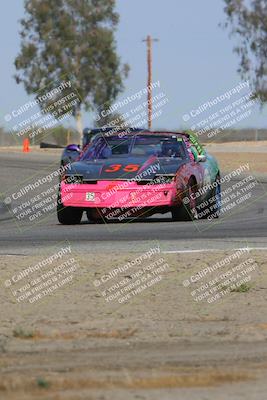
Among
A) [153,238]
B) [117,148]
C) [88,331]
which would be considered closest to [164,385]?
[88,331]

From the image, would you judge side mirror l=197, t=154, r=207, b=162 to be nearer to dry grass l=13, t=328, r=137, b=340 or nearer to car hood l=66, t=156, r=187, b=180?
car hood l=66, t=156, r=187, b=180

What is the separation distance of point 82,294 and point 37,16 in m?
76.2

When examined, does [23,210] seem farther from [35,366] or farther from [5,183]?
[35,366]

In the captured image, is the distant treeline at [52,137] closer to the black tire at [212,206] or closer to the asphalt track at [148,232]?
the asphalt track at [148,232]

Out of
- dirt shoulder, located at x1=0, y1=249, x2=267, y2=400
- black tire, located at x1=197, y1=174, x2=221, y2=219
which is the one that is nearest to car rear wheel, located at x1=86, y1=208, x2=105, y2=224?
black tire, located at x1=197, y1=174, x2=221, y2=219

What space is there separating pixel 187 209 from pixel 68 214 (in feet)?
6.29

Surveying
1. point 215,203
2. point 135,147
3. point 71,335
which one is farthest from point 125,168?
point 71,335

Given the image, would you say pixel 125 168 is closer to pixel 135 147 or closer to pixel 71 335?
pixel 135 147

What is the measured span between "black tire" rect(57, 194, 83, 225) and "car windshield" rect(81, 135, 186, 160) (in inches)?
34.5

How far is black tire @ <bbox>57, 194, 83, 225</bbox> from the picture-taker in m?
18.2

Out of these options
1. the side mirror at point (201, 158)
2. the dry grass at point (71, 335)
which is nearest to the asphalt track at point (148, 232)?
the side mirror at point (201, 158)

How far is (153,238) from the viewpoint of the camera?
15.8m

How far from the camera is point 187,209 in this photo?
18.0 m

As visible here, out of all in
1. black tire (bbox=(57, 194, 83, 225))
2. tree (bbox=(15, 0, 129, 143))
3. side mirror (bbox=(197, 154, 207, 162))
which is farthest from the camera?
tree (bbox=(15, 0, 129, 143))
